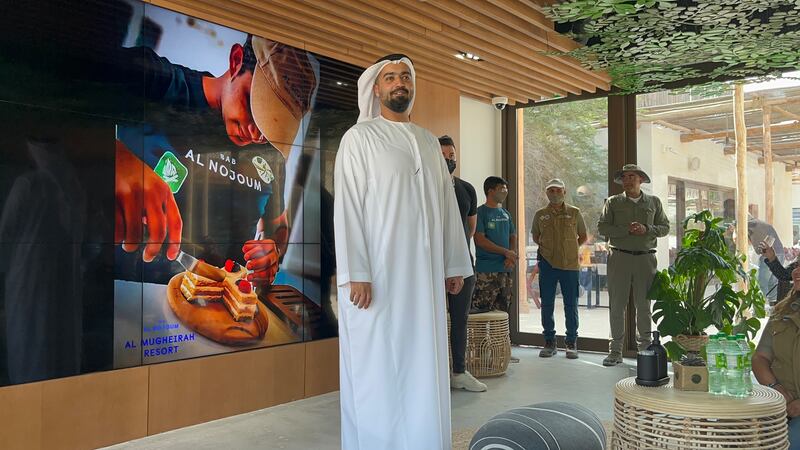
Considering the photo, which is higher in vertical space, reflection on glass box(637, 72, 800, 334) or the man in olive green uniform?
reflection on glass box(637, 72, 800, 334)

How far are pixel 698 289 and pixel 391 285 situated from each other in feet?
10.7

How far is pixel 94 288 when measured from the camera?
12.6 feet

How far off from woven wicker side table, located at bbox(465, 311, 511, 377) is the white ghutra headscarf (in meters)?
2.99

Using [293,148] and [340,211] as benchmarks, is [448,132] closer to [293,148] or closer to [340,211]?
[293,148]

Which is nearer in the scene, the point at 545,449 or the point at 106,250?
the point at 545,449

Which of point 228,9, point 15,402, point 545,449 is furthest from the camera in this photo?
point 228,9

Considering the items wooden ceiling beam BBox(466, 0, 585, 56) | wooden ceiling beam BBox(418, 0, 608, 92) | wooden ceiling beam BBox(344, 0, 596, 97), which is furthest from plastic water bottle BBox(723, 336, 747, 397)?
wooden ceiling beam BBox(344, 0, 596, 97)

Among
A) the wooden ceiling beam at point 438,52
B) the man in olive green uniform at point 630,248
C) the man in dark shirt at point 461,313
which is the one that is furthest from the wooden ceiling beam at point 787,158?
the man in dark shirt at point 461,313

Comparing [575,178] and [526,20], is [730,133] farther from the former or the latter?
[526,20]

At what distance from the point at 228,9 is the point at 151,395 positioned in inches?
98.0

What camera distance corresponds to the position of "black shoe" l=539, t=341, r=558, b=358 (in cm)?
686

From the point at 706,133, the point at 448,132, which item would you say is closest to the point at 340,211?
the point at 448,132

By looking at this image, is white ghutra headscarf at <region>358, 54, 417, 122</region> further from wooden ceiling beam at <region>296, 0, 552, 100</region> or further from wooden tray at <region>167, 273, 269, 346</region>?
wooden tray at <region>167, 273, 269, 346</region>

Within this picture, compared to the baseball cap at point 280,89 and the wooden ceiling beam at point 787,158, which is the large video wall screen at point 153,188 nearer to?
the baseball cap at point 280,89
